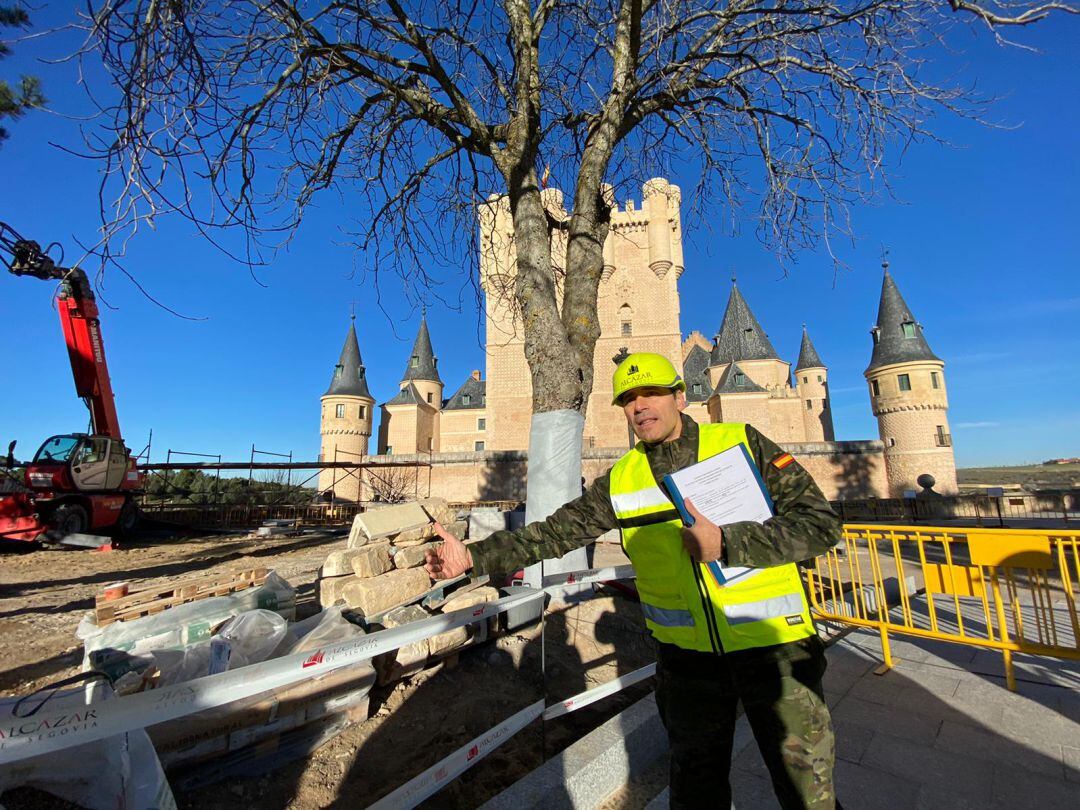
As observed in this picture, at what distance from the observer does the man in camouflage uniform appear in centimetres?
158

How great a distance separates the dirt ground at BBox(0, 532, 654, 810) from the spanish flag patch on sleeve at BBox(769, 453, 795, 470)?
1.48m

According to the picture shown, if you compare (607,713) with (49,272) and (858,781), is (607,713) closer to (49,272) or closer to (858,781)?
(858,781)

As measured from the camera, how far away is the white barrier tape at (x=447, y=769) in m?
1.89

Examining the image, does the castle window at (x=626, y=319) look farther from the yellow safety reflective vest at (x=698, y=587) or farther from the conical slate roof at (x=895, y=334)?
the yellow safety reflective vest at (x=698, y=587)

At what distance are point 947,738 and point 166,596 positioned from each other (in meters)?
5.93

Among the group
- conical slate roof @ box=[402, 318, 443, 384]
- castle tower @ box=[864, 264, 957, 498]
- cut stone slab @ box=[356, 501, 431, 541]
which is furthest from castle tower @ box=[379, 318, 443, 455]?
cut stone slab @ box=[356, 501, 431, 541]

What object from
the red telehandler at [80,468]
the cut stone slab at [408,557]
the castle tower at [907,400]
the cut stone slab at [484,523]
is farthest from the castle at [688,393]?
the cut stone slab at [408,557]

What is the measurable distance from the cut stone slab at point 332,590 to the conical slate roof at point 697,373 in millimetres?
32844

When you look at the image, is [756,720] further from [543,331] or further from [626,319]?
[626,319]

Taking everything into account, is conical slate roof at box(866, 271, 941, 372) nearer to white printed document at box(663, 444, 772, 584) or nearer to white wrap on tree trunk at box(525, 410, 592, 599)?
white wrap on tree trunk at box(525, 410, 592, 599)

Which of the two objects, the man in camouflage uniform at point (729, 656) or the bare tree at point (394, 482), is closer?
the man in camouflage uniform at point (729, 656)

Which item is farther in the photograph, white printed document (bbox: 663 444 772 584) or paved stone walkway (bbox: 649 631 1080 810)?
paved stone walkway (bbox: 649 631 1080 810)

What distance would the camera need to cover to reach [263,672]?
5.53 ft

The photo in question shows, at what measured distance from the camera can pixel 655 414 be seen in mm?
1927
